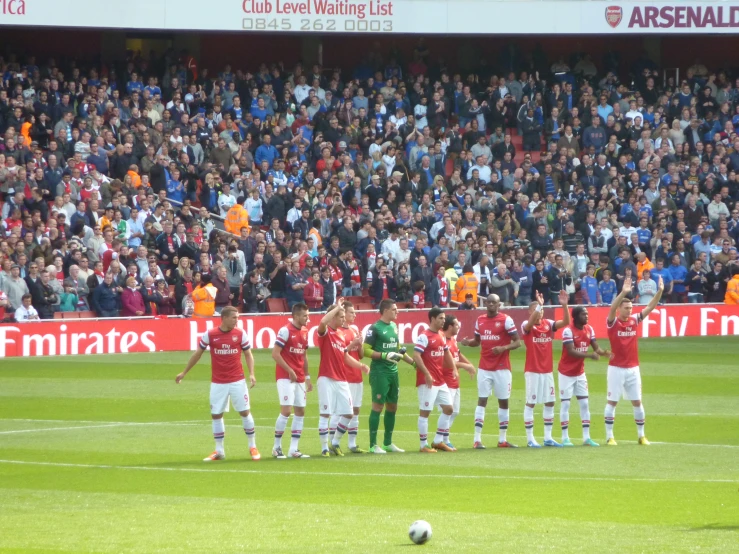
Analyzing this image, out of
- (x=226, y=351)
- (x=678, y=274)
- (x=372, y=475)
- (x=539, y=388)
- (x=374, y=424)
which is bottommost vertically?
(x=372, y=475)

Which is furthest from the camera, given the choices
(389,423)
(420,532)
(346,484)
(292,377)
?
(389,423)

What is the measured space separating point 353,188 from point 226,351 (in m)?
18.0

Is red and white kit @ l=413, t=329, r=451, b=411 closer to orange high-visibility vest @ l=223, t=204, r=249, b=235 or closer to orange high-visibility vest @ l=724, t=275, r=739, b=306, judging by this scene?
orange high-visibility vest @ l=223, t=204, r=249, b=235

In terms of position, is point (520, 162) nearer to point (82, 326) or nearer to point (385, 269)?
point (385, 269)

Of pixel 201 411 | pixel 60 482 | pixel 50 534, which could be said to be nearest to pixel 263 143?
pixel 201 411

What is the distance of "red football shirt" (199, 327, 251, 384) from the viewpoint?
16.6 m

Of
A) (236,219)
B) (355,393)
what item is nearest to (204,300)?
(236,219)

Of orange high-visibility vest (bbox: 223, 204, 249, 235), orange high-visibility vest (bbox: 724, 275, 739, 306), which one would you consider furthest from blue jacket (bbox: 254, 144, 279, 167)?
orange high-visibility vest (bbox: 724, 275, 739, 306)

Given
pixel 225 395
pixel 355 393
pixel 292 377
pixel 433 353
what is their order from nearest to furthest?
pixel 225 395 < pixel 292 377 < pixel 433 353 < pixel 355 393

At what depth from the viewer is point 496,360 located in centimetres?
1791

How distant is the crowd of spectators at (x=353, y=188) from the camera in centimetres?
2922

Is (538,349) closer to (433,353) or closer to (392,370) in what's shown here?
(433,353)

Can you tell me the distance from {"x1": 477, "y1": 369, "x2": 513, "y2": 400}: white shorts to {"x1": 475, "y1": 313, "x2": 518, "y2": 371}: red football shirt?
0.23 ft

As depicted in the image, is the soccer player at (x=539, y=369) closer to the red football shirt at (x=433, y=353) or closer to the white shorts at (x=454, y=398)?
the white shorts at (x=454, y=398)
